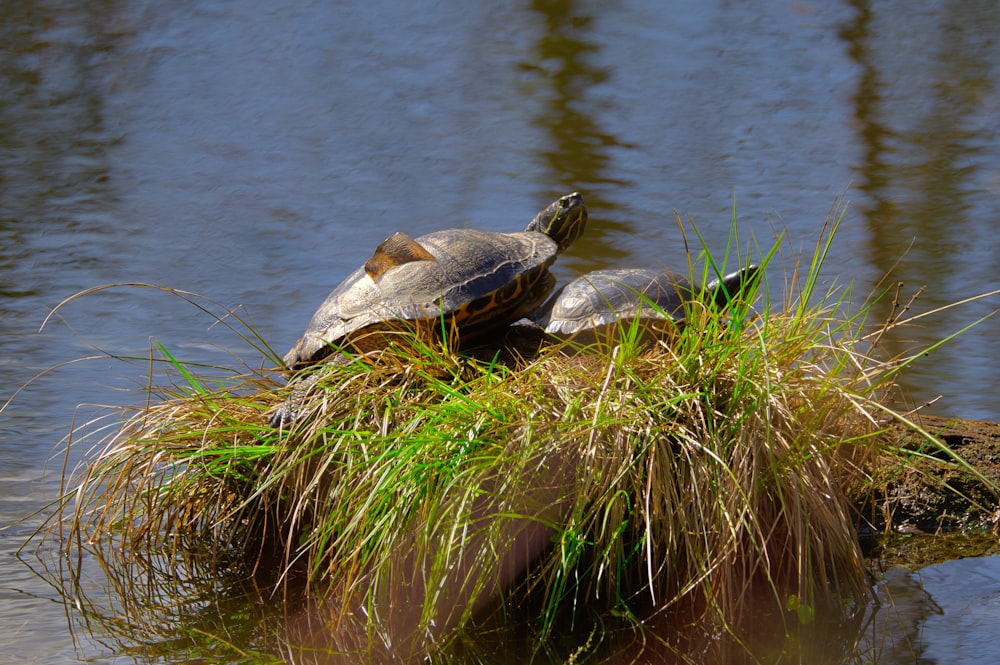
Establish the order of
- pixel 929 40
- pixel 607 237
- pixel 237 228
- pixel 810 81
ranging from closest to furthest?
1. pixel 607 237
2. pixel 237 228
3. pixel 810 81
4. pixel 929 40

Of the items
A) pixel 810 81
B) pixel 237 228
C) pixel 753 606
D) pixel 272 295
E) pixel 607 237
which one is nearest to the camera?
pixel 753 606

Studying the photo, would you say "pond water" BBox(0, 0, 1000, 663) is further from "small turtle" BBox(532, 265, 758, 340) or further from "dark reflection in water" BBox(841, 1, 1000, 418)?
"small turtle" BBox(532, 265, 758, 340)

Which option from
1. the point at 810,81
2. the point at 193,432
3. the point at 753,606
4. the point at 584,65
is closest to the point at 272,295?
the point at 193,432

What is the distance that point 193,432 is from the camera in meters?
2.50

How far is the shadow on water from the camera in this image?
546cm

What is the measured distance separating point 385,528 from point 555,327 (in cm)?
78

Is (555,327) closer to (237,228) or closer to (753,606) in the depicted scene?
(753,606)

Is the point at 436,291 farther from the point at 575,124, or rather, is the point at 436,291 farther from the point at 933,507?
the point at 575,124

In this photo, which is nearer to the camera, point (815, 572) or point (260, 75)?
point (815, 572)

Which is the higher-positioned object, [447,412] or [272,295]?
[447,412]

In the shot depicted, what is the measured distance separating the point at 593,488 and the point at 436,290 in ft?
2.48

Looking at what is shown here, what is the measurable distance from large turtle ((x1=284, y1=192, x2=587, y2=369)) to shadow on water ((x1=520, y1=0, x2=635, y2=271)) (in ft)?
7.63

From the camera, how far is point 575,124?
6930mm

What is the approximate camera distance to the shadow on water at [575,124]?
546 centimetres
